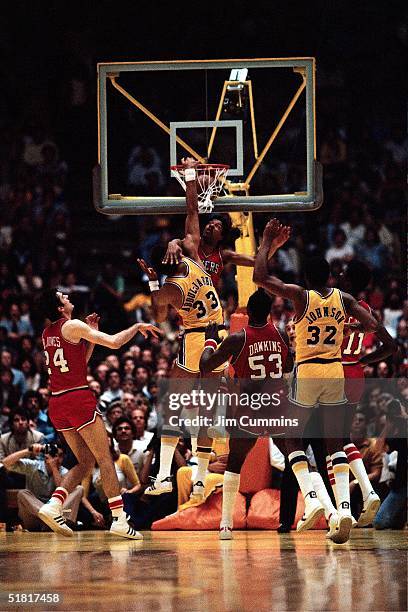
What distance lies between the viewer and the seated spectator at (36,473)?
11945 millimetres

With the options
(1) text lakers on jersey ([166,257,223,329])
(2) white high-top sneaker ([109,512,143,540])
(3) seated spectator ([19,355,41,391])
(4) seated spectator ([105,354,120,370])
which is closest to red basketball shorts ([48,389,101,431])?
(2) white high-top sneaker ([109,512,143,540])

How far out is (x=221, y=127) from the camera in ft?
38.0

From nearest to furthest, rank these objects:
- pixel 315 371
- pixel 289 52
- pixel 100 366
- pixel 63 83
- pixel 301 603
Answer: pixel 301 603 < pixel 315 371 < pixel 100 366 < pixel 289 52 < pixel 63 83

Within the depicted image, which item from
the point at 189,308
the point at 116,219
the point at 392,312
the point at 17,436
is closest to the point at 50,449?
the point at 17,436

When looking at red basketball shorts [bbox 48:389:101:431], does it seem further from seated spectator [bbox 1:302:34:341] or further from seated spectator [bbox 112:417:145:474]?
seated spectator [bbox 1:302:34:341]

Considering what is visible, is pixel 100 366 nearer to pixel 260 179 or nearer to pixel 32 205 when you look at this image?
pixel 260 179

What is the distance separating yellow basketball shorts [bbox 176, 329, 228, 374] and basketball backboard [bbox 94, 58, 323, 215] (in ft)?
3.77

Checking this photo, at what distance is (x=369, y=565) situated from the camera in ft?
28.7

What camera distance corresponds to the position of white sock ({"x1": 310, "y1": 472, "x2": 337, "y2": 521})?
988 centimetres

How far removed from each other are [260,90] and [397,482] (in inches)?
159

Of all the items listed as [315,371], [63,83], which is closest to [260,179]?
[315,371]

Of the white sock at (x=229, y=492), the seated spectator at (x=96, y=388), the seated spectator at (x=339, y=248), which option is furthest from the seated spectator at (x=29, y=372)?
the white sock at (x=229, y=492)

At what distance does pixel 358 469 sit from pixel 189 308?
2.04 metres

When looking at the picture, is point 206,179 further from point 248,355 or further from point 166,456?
point 166,456
